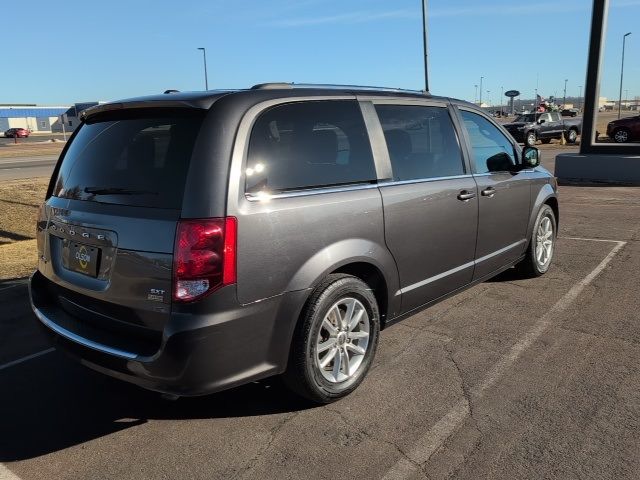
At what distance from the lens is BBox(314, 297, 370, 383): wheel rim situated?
321cm

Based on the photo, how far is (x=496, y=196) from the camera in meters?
4.64

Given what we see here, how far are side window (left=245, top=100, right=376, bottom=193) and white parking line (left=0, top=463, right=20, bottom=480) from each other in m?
1.84

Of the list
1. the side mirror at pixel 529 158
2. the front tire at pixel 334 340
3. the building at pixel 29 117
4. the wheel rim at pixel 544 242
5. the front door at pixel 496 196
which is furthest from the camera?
the building at pixel 29 117

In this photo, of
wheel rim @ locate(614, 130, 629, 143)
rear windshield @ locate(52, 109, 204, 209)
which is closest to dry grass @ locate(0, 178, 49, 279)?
rear windshield @ locate(52, 109, 204, 209)

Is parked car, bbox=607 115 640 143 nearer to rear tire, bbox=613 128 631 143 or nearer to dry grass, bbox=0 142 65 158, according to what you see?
rear tire, bbox=613 128 631 143

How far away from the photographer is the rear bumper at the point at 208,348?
2600 mm

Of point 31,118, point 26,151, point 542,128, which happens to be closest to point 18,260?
point 542,128

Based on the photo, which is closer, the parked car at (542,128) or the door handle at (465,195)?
the door handle at (465,195)

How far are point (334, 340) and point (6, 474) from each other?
1.83 metres

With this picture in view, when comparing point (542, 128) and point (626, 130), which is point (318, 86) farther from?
point (542, 128)

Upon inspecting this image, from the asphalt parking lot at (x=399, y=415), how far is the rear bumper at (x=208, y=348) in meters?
0.42

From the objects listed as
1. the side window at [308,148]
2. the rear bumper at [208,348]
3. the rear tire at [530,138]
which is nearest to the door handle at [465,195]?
the side window at [308,148]

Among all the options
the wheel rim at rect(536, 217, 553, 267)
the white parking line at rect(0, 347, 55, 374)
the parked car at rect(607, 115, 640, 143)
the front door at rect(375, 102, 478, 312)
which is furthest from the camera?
the parked car at rect(607, 115, 640, 143)

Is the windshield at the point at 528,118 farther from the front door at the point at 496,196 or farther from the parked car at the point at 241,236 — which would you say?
the parked car at the point at 241,236
